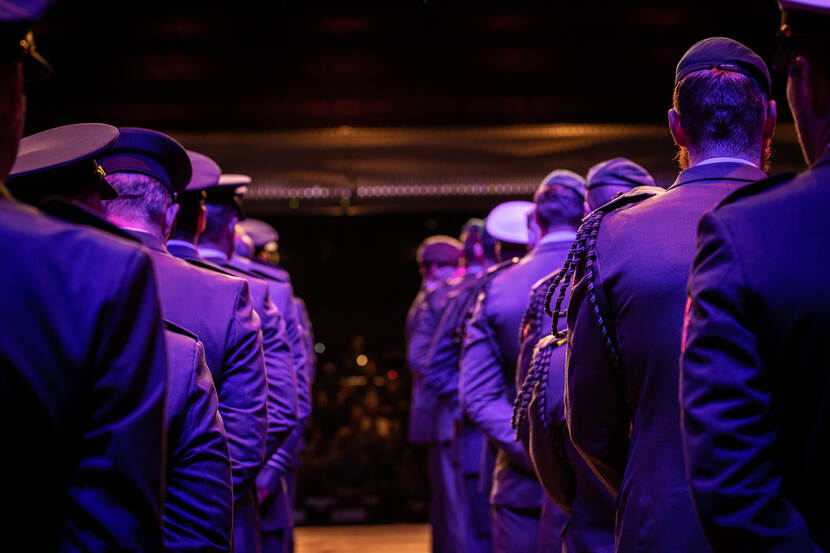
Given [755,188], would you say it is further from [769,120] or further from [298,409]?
[298,409]

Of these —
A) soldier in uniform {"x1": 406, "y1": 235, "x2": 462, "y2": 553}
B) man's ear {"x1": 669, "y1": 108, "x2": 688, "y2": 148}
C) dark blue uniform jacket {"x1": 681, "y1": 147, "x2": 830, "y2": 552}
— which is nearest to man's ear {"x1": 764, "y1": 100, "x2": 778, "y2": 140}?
man's ear {"x1": 669, "y1": 108, "x2": 688, "y2": 148}

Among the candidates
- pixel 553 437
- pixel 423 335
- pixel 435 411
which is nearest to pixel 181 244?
pixel 553 437

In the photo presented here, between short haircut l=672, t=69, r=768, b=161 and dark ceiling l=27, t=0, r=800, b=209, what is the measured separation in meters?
5.29

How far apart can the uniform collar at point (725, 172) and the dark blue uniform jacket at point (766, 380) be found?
A: 17.1 inches

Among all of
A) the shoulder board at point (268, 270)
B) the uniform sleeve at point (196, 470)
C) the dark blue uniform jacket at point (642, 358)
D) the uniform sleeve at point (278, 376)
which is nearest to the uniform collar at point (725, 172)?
the dark blue uniform jacket at point (642, 358)

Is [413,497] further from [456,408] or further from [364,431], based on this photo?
[456,408]

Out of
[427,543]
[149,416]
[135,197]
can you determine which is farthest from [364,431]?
[149,416]

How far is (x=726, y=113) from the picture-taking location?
1744mm

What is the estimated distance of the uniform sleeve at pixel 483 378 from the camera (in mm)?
3363

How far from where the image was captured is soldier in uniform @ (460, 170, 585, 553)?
123 inches

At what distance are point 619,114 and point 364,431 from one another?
13.4ft

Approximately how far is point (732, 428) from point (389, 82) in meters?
6.25

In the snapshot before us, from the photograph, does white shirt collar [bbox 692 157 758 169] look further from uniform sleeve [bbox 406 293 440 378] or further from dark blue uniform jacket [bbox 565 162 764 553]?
uniform sleeve [bbox 406 293 440 378]

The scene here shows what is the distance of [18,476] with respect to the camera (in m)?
1.04
